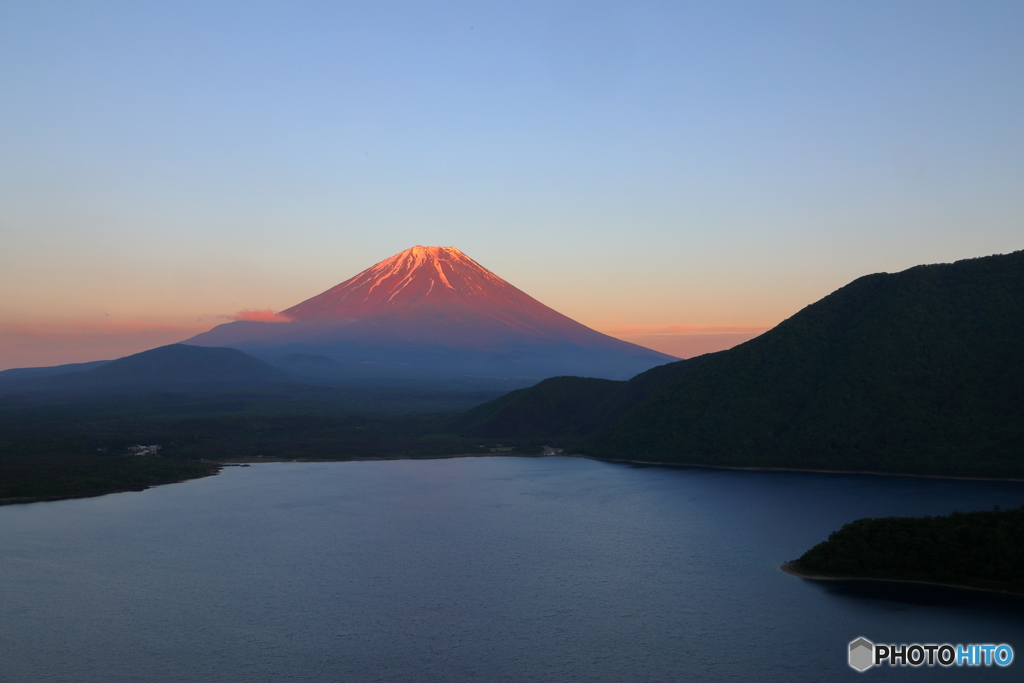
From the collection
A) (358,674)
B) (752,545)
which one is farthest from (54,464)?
(752,545)

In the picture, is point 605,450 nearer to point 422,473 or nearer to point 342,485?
point 422,473

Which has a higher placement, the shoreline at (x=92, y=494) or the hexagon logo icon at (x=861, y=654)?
the shoreline at (x=92, y=494)

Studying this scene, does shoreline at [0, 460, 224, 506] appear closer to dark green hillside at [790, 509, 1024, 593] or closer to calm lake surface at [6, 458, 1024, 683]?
calm lake surface at [6, 458, 1024, 683]

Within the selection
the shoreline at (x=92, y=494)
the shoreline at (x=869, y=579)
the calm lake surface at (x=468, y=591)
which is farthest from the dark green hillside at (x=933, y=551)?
the shoreline at (x=92, y=494)

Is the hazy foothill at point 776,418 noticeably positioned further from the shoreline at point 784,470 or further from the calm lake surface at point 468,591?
the calm lake surface at point 468,591

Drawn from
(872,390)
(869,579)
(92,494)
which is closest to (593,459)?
(872,390)

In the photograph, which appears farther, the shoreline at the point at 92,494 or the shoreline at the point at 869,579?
the shoreline at the point at 92,494
